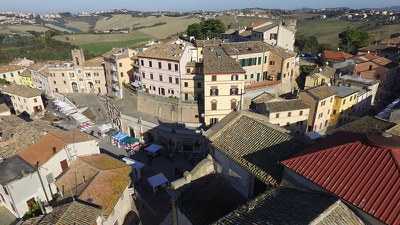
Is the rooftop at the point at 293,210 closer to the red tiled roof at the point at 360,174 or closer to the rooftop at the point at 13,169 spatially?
the red tiled roof at the point at 360,174

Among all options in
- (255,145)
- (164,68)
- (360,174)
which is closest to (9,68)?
(164,68)

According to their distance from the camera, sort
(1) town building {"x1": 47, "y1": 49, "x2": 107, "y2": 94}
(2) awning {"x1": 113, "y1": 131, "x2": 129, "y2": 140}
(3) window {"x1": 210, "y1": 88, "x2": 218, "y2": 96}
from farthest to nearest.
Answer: (1) town building {"x1": 47, "y1": 49, "x2": 107, "y2": 94}
(2) awning {"x1": 113, "y1": 131, "x2": 129, "y2": 140}
(3) window {"x1": 210, "y1": 88, "x2": 218, "y2": 96}

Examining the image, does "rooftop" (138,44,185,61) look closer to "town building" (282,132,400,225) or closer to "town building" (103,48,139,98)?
"town building" (103,48,139,98)

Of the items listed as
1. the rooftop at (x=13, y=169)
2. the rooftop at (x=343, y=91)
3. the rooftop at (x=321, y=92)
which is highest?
the rooftop at (x=321, y=92)

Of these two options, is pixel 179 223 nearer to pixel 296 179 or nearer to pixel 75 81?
pixel 296 179

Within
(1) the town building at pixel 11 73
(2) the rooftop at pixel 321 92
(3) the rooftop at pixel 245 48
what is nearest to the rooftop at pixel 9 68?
(1) the town building at pixel 11 73

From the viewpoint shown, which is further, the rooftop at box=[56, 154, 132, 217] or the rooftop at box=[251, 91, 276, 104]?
the rooftop at box=[251, 91, 276, 104]

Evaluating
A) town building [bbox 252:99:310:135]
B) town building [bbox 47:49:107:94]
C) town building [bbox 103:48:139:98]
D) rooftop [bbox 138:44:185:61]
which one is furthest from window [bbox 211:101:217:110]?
town building [bbox 47:49:107:94]
